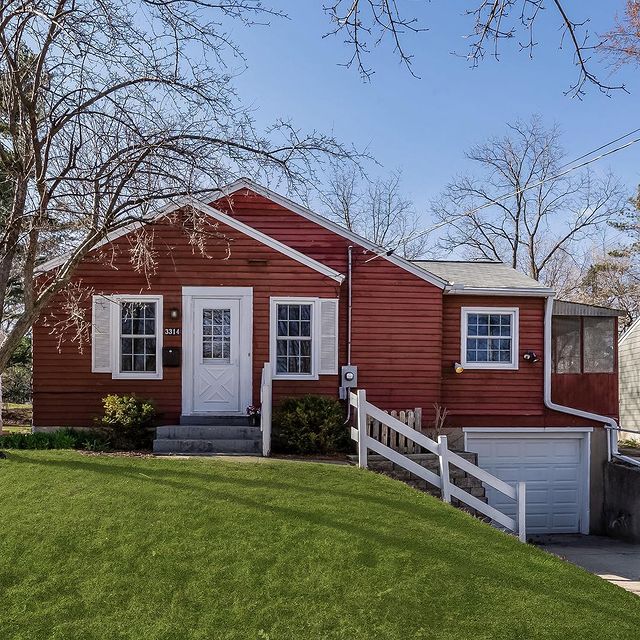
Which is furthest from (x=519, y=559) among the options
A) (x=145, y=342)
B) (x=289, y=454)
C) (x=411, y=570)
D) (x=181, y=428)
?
(x=145, y=342)

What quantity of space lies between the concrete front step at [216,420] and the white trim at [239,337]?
0.09 meters

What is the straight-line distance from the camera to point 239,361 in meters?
12.6

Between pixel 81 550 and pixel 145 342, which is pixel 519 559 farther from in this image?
pixel 145 342

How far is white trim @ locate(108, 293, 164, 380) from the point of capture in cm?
1245

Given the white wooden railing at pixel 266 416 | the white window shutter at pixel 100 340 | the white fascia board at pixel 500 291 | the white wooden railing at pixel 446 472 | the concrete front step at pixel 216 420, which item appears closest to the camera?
the white wooden railing at pixel 446 472

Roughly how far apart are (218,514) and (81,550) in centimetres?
145

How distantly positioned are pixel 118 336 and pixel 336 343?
4.27 m

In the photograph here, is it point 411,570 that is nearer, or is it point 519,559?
point 411,570

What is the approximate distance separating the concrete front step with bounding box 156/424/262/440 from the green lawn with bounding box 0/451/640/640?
124 inches

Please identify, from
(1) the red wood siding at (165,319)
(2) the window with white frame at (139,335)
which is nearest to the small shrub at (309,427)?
(1) the red wood siding at (165,319)

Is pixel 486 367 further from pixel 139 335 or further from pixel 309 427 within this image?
pixel 139 335

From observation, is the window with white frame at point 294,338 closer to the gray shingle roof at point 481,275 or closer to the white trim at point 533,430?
the gray shingle roof at point 481,275

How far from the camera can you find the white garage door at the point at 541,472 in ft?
46.7

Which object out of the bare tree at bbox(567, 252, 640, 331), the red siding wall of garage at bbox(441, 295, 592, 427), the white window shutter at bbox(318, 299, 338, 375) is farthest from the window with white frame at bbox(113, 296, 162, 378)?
the bare tree at bbox(567, 252, 640, 331)
